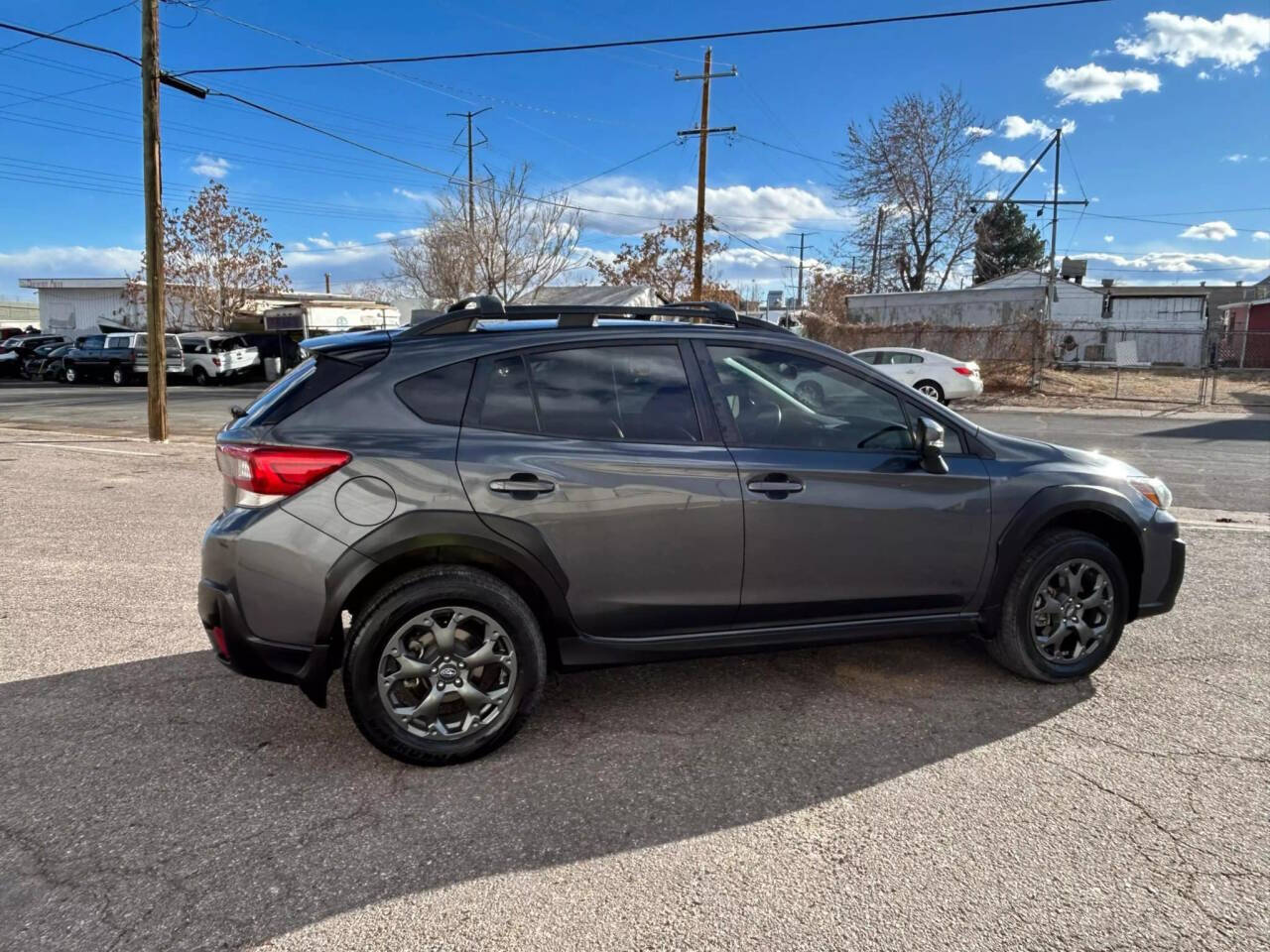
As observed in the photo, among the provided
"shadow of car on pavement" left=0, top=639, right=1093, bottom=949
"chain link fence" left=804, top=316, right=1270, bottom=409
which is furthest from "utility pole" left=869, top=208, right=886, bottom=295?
"shadow of car on pavement" left=0, top=639, right=1093, bottom=949

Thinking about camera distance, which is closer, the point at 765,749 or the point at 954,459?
the point at 765,749

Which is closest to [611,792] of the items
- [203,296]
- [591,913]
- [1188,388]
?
[591,913]

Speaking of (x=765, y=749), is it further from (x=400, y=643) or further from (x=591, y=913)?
(x=400, y=643)

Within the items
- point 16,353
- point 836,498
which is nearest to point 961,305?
point 836,498

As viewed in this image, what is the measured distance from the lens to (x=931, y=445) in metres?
3.43

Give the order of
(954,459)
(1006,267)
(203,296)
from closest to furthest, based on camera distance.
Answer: (954,459) < (203,296) < (1006,267)

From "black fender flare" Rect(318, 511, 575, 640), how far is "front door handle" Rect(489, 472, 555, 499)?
108 millimetres

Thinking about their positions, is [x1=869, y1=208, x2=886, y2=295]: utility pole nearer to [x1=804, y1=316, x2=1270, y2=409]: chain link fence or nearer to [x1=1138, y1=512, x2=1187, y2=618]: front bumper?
[x1=804, y1=316, x2=1270, y2=409]: chain link fence

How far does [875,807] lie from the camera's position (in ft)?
9.29

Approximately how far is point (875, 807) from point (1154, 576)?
205 centimetres

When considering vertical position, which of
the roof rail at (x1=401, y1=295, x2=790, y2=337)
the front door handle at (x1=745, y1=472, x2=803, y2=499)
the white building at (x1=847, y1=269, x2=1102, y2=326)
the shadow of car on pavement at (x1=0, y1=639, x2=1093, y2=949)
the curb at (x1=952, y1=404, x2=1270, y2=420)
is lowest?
the shadow of car on pavement at (x1=0, y1=639, x2=1093, y2=949)

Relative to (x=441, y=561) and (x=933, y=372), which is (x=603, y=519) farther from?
(x=933, y=372)

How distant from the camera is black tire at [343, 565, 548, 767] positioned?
2945 millimetres

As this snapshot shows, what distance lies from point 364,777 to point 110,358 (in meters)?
33.7
